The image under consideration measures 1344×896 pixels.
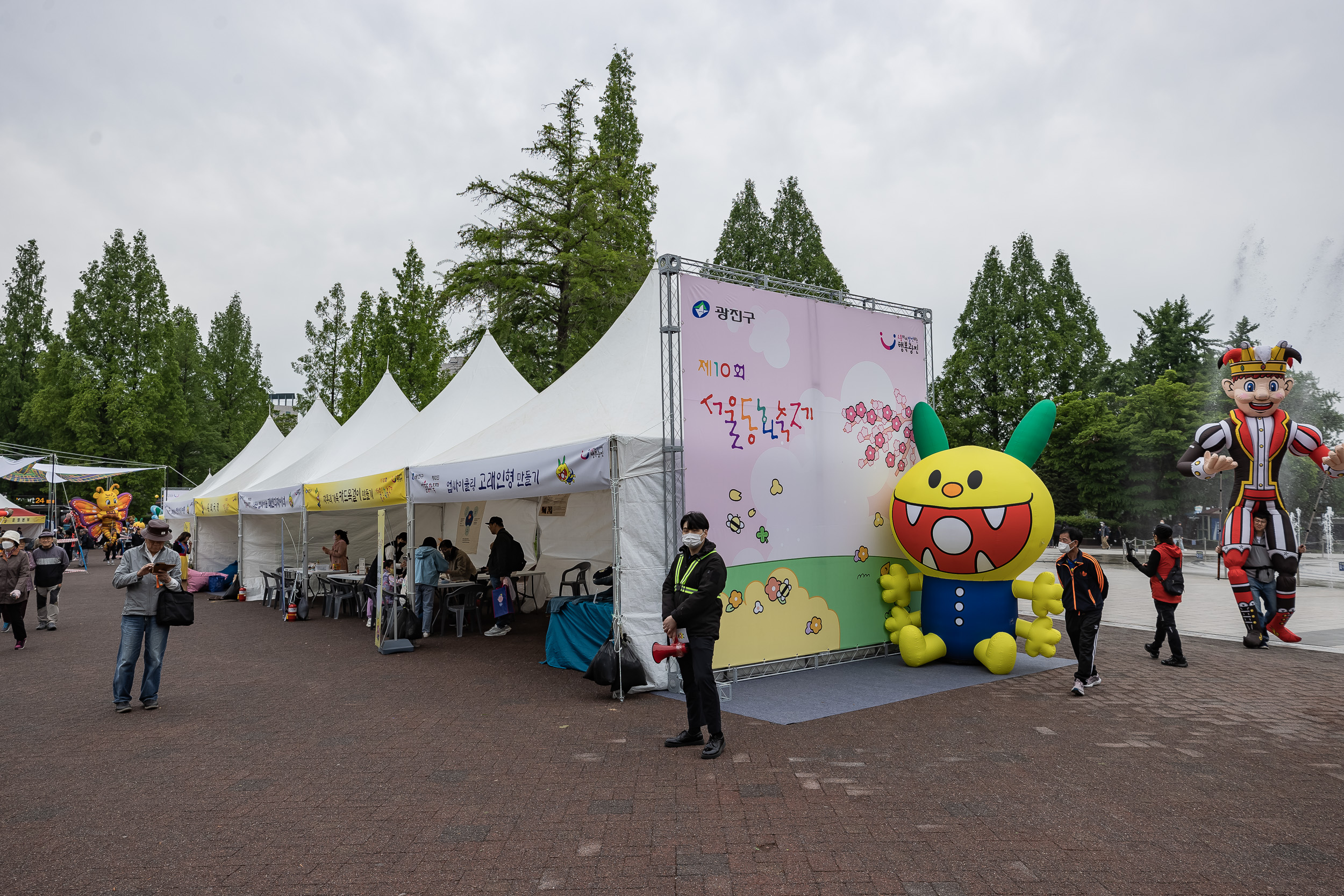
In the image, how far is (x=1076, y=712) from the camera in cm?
671

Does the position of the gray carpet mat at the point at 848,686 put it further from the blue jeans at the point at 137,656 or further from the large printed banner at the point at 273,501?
the large printed banner at the point at 273,501

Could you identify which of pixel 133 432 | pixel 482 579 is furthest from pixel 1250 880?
pixel 133 432

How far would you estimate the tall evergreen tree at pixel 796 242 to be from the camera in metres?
32.6

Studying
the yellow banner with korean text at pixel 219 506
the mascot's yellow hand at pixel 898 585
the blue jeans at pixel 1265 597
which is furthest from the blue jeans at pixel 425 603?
the blue jeans at pixel 1265 597

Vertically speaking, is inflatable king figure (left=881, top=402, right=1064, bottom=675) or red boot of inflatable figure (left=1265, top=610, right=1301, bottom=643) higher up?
inflatable king figure (left=881, top=402, right=1064, bottom=675)

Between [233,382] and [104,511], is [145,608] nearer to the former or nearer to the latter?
[104,511]

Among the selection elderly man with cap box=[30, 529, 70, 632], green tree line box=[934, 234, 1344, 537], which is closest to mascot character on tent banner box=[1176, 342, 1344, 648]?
elderly man with cap box=[30, 529, 70, 632]

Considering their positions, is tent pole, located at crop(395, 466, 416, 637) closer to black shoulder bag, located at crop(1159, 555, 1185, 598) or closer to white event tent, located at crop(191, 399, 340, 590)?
white event tent, located at crop(191, 399, 340, 590)

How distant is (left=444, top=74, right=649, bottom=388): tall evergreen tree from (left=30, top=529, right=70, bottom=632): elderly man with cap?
9.78m

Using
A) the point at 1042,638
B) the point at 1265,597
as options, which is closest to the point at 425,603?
the point at 1042,638

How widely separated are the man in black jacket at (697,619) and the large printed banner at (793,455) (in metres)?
1.77

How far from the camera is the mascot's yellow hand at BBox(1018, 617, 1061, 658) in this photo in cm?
801

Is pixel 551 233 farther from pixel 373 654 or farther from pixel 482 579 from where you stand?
pixel 373 654

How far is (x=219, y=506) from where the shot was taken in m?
16.9
